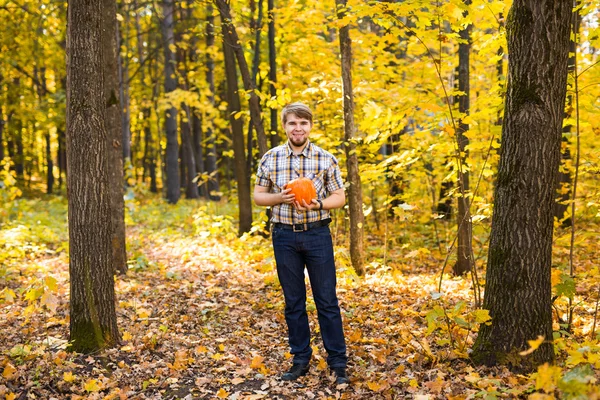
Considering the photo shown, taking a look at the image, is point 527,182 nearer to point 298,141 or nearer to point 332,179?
point 332,179

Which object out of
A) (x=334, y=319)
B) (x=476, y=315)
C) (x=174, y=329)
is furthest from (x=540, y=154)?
(x=174, y=329)

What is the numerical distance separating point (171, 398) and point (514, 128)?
11.3ft

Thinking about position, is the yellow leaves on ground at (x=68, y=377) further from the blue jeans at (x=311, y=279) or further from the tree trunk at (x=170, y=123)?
the tree trunk at (x=170, y=123)

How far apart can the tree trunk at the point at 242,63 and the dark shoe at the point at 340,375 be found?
5.54 m

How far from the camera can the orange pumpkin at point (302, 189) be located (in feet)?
12.6

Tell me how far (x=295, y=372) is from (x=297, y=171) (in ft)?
5.73

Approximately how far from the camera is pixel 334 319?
13.5 feet

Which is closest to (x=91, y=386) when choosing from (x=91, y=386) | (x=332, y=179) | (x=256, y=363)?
(x=91, y=386)

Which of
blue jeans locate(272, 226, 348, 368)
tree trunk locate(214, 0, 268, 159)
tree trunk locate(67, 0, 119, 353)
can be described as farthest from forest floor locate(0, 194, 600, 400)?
tree trunk locate(214, 0, 268, 159)

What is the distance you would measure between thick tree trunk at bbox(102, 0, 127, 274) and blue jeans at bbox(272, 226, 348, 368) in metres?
4.22

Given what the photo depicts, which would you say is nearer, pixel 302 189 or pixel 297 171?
pixel 302 189

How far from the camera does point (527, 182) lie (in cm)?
353

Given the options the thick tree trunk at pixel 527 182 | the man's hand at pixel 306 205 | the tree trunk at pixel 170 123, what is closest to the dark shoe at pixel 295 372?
the man's hand at pixel 306 205

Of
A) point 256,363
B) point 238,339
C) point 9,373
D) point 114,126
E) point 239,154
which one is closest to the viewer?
point 9,373
